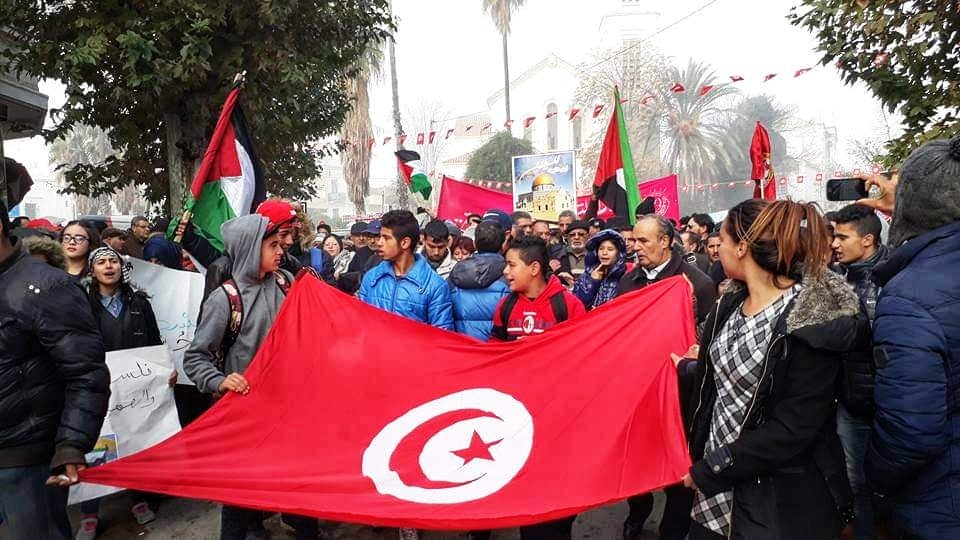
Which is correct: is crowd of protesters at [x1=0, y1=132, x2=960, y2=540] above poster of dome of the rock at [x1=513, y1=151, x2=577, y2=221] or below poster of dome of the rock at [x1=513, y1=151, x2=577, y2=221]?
below

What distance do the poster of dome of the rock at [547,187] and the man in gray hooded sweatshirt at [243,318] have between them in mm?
8373

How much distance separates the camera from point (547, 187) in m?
12.0

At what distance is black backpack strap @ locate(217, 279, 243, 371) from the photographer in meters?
3.50

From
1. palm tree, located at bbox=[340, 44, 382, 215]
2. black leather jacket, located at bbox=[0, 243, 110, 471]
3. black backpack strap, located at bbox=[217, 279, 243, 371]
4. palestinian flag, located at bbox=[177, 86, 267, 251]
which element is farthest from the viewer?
palm tree, located at bbox=[340, 44, 382, 215]

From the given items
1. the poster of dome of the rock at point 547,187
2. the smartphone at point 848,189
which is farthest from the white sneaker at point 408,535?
the poster of dome of the rock at point 547,187

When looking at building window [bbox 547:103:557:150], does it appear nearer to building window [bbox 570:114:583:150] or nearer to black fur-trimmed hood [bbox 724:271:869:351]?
building window [bbox 570:114:583:150]

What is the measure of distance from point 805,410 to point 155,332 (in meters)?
4.19

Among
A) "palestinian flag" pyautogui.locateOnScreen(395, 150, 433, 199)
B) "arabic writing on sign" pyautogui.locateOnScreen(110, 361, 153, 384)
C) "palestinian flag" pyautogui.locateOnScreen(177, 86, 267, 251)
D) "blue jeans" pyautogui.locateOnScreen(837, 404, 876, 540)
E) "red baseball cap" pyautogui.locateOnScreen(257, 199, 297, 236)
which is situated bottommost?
"blue jeans" pyautogui.locateOnScreen(837, 404, 876, 540)

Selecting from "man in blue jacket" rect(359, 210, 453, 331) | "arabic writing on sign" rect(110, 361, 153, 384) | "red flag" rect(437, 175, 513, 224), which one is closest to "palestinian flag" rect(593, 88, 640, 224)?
"man in blue jacket" rect(359, 210, 453, 331)

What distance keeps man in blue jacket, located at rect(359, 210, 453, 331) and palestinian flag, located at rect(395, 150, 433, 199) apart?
436cm

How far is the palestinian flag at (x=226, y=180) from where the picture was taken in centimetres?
466

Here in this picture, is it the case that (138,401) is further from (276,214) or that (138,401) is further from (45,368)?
(276,214)

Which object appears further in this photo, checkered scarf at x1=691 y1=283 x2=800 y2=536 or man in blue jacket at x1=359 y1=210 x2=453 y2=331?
man in blue jacket at x1=359 y1=210 x2=453 y2=331

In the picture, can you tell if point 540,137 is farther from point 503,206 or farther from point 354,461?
point 354,461
